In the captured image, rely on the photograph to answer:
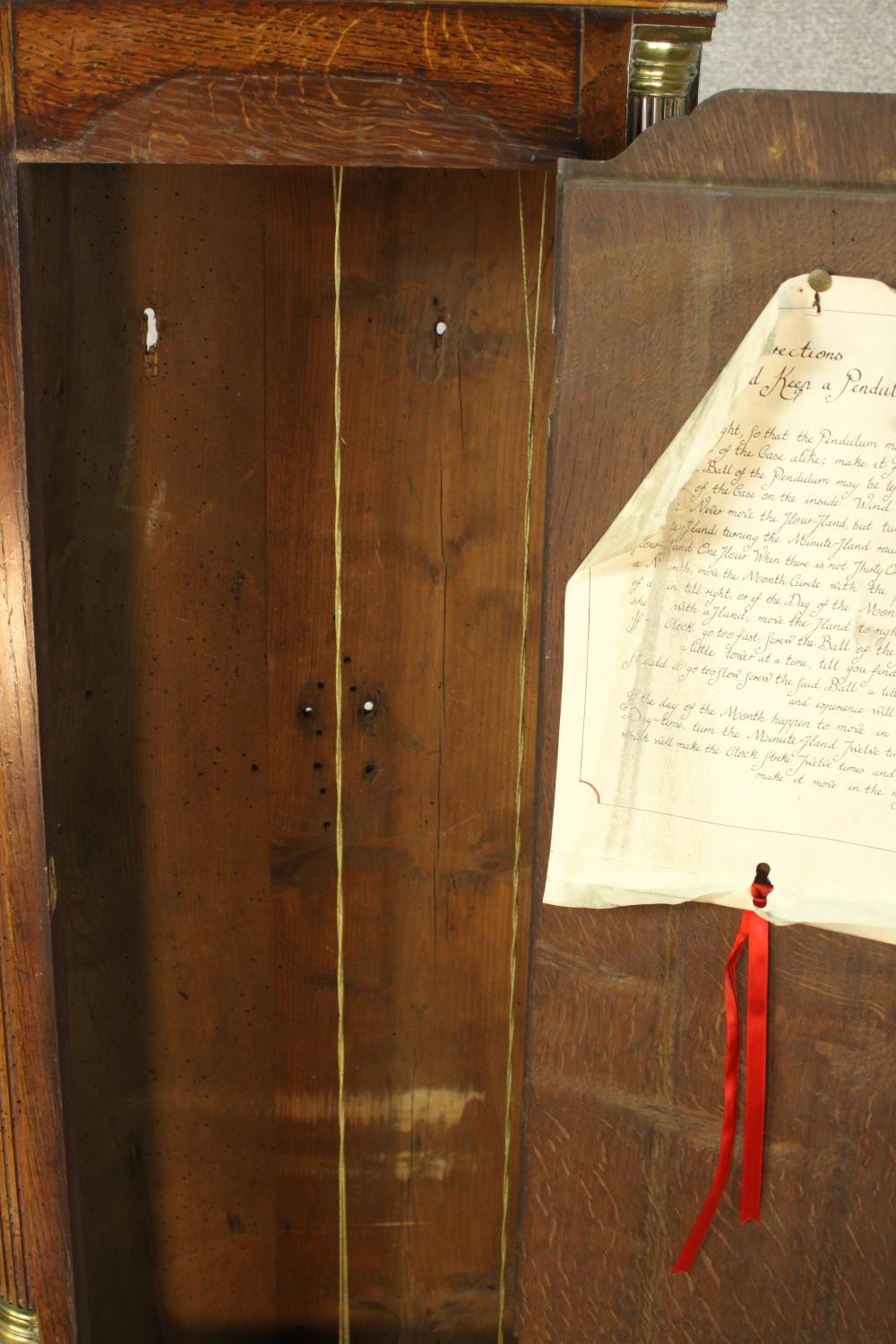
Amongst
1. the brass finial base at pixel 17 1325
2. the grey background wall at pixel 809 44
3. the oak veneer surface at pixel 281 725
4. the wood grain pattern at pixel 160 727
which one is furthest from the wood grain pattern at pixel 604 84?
the brass finial base at pixel 17 1325

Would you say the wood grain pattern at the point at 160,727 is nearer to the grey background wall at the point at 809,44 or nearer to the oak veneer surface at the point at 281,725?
the oak veneer surface at the point at 281,725

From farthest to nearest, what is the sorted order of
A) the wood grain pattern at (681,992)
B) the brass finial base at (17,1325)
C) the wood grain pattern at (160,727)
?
1. the wood grain pattern at (160,727)
2. the brass finial base at (17,1325)
3. the wood grain pattern at (681,992)

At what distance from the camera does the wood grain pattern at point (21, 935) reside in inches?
43.6

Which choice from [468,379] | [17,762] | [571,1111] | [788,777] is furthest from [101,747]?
[788,777]

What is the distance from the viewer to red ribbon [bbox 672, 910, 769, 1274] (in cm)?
110

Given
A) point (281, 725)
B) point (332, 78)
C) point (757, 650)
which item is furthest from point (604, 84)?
point (281, 725)

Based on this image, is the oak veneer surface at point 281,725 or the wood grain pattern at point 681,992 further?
the oak veneer surface at point 281,725

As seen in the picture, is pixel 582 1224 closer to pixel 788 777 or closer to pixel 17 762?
pixel 788 777

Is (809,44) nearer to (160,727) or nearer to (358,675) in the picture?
(358,675)

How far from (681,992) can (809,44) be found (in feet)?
3.88

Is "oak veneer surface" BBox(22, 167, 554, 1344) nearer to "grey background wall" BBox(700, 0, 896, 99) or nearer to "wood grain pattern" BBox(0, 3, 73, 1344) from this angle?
"wood grain pattern" BBox(0, 3, 73, 1344)

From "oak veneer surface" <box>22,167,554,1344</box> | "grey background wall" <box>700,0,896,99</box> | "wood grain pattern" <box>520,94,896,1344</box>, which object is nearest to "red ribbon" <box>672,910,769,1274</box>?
"wood grain pattern" <box>520,94,896,1344</box>

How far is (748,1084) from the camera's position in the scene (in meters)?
1.13

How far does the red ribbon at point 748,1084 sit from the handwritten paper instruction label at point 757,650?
0.12 ft
